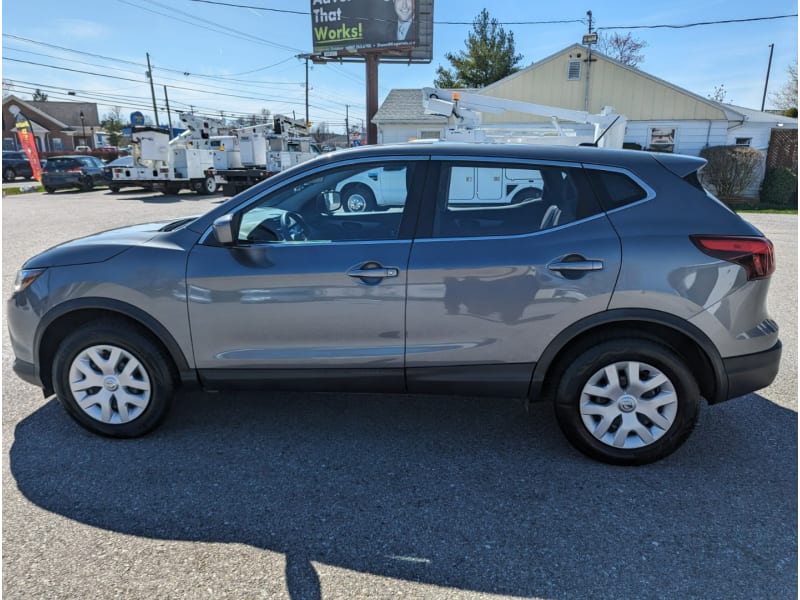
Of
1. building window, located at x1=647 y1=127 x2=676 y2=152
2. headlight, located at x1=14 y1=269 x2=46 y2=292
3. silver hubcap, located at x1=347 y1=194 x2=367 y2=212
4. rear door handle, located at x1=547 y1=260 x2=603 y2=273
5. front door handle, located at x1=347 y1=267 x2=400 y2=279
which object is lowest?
headlight, located at x1=14 y1=269 x2=46 y2=292

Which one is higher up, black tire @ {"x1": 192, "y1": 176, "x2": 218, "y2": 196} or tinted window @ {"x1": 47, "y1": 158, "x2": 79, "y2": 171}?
tinted window @ {"x1": 47, "y1": 158, "x2": 79, "y2": 171}

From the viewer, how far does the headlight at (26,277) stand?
3.34 metres

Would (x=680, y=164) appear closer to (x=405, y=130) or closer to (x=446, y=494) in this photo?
(x=446, y=494)

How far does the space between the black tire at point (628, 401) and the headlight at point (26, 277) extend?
3.14 meters

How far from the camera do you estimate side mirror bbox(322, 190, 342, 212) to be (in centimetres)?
349

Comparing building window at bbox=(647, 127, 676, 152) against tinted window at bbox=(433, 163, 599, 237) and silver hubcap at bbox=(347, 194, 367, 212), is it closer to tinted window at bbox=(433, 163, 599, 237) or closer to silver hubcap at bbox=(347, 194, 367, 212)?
tinted window at bbox=(433, 163, 599, 237)

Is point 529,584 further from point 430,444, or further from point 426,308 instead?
point 426,308

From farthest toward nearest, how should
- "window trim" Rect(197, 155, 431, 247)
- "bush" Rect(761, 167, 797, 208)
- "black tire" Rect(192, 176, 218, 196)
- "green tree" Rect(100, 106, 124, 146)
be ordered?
1. "green tree" Rect(100, 106, 124, 146)
2. "black tire" Rect(192, 176, 218, 196)
3. "bush" Rect(761, 167, 797, 208)
4. "window trim" Rect(197, 155, 431, 247)

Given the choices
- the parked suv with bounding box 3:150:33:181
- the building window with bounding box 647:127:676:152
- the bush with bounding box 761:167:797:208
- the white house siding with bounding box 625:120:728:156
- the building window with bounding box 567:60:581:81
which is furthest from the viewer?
the parked suv with bounding box 3:150:33:181

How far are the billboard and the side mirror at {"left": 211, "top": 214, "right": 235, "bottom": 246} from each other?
28187 millimetres

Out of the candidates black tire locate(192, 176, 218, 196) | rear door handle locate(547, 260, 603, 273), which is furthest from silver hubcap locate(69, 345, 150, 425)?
black tire locate(192, 176, 218, 196)

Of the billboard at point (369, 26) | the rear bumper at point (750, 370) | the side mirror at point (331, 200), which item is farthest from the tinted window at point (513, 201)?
the billboard at point (369, 26)

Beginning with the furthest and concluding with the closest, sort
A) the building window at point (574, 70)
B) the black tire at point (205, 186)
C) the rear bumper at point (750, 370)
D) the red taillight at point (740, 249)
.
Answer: the black tire at point (205, 186)
the building window at point (574, 70)
the rear bumper at point (750, 370)
the red taillight at point (740, 249)

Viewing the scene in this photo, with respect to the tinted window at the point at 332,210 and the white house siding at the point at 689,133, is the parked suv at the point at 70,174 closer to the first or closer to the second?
the white house siding at the point at 689,133
